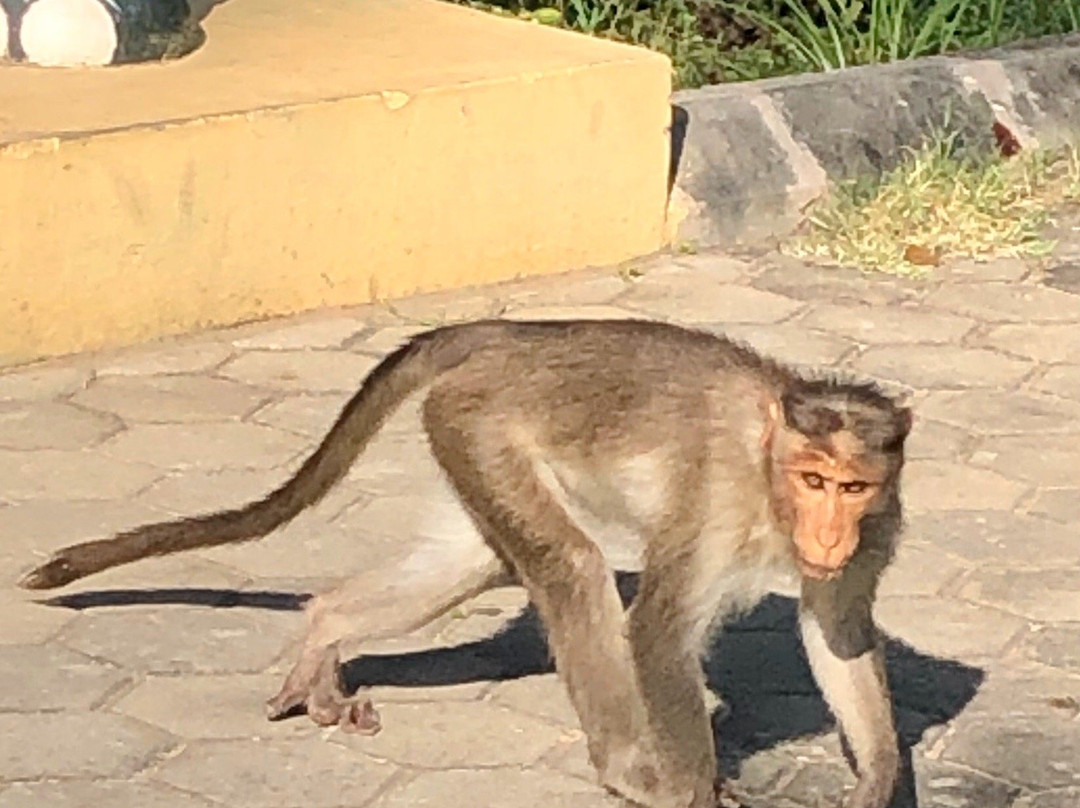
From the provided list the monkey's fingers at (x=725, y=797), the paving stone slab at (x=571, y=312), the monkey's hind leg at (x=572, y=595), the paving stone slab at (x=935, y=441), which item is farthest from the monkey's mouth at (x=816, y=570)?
the paving stone slab at (x=571, y=312)

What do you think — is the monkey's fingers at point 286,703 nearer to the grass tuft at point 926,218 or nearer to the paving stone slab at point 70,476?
the paving stone slab at point 70,476

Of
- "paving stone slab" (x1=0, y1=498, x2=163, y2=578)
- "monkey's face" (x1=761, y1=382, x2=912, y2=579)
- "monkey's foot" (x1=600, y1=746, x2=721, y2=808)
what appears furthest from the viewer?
"paving stone slab" (x1=0, y1=498, x2=163, y2=578)

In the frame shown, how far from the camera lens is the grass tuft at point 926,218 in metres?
7.72

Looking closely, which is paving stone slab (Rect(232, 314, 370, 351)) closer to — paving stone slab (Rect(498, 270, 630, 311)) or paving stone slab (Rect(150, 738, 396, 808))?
paving stone slab (Rect(498, 270, 630, 311))

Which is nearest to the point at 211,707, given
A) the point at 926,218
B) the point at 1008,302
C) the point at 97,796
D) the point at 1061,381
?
the point at 97,796

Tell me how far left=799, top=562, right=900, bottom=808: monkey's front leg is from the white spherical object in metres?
3.68

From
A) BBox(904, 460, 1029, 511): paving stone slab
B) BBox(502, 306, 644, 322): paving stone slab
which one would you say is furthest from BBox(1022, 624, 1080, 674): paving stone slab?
BBox(502, 306, 644, 322): paving stone slab

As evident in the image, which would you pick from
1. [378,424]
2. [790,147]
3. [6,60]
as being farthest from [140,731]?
[790,147]

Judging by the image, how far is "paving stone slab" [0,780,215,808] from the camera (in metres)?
4.23

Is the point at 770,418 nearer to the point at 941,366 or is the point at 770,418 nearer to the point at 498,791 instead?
the point at 498,791

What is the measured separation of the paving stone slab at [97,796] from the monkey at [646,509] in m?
0.37

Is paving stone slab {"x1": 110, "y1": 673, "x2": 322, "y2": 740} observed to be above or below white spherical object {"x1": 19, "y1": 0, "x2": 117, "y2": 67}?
below

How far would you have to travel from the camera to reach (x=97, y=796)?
4.26 meters

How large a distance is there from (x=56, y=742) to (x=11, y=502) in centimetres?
124
